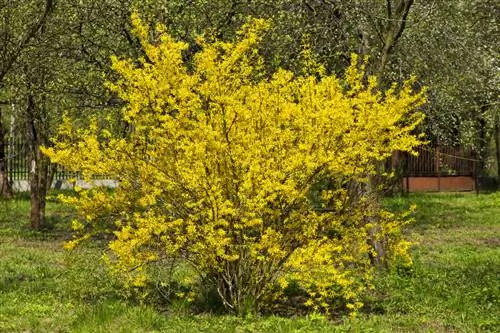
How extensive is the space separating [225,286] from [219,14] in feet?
21.4

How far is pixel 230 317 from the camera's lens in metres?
7.64

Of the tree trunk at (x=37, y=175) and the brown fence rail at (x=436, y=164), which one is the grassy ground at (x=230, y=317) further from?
the brown fence rail at (x=436, y=164)

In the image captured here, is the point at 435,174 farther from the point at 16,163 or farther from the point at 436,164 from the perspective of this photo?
the point at 16,163

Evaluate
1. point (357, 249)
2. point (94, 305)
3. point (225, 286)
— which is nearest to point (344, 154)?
point (357, 249)

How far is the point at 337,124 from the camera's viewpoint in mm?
7352

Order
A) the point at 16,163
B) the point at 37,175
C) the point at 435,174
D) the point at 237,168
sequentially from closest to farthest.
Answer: the point at 237,168 → the point at 37,175 → the point at 16,163 → the point at 435,174

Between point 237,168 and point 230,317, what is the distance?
165 cm

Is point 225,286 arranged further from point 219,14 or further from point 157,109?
point 219,14

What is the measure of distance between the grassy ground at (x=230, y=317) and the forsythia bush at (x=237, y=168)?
0.47 meters

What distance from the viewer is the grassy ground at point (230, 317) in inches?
286

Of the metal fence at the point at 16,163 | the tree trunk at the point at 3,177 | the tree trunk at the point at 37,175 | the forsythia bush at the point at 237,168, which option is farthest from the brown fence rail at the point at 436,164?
the forsythia bush at the point at 237,168

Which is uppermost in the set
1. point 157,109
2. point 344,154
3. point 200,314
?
point 157,109

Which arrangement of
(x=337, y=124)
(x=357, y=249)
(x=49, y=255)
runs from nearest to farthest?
(x=337, y=124) < (x=357, y=249) < (x=49, y=255)

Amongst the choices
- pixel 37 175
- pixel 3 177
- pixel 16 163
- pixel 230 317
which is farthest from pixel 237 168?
pixel 16 163
